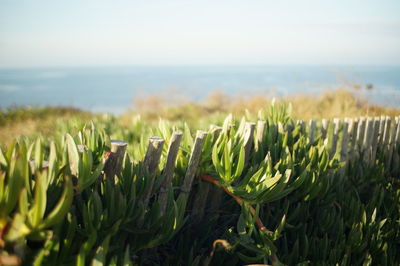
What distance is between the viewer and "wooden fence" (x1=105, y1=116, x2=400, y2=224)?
1771 millimetres

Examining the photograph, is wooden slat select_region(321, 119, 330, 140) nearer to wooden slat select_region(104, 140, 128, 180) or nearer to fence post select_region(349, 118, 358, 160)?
fence post select_region(349, 118, 358, 160)

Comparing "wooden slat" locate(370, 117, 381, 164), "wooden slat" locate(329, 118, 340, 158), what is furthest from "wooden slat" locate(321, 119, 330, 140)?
"wooden slat" locate(370, 117, 381, 164)

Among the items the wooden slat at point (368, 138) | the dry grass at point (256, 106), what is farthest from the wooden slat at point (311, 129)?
the dry grass at point (256, 106)

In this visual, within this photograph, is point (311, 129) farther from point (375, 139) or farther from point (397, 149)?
point (397, 149)

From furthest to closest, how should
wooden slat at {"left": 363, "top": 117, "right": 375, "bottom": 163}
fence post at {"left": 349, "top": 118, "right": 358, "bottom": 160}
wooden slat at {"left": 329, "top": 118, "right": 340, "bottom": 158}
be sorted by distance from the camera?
wooden slat at {"left": 363, "top": 117, "right": 375, "bottom": 163} → fence post at {"left": 349, "top": 118, "right": 358, "bottom": 160} → wooden slat at {"left": 329, "top": 118, "right": 340, "bottom": 158}

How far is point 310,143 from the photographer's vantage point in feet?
9.95

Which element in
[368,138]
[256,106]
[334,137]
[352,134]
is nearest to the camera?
[334,137]

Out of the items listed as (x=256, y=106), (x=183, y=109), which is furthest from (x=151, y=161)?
(x=183, y=109)

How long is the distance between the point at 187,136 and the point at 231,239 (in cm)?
72

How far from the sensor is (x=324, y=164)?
8.38 ft

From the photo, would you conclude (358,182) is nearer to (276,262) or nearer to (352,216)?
(352,216)

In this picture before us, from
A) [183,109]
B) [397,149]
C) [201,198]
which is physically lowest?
[183,109]

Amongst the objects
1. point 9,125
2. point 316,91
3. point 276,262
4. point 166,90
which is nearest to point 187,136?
point 276,262

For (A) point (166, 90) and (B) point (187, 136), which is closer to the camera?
(B) point (187, 136)
